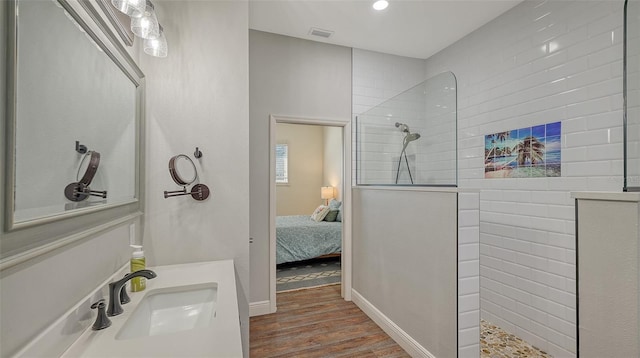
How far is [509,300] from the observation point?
99.3 inches

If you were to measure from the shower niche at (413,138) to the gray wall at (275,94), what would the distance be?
48 cm

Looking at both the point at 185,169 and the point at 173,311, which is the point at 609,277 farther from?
the point at 185,169

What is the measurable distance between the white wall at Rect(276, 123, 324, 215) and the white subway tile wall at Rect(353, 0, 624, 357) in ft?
13.5

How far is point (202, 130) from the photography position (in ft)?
6.20

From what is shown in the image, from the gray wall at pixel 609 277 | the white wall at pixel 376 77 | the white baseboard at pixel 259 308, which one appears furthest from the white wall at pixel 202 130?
the gray wall at pixel 609 277

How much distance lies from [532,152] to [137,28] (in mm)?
2897

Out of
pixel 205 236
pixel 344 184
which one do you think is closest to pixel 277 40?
pixel 344 184

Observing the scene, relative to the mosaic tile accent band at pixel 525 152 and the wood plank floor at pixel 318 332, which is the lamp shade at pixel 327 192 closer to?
the wood plank floor at pixel 318 332

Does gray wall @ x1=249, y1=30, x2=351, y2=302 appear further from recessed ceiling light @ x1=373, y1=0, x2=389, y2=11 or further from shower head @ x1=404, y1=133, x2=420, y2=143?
shower head @ x1=404, y1=133, x2=420, y2=143

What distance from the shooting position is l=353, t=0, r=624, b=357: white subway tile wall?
193 centimetres

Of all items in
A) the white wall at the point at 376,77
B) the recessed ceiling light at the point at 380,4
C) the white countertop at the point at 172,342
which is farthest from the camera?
the white wall at the point at 376,77

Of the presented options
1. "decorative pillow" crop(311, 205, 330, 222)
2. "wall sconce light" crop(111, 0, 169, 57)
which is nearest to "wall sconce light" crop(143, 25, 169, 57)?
"wall sconce light" crop(111, 0, 169, 57)

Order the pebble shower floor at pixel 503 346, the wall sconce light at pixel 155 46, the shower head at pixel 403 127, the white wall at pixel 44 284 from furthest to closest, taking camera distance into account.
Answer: the shower head at pixel 403 127, the pebble shower floor at pixel 503 346, the wall sconce light at pixel 155 46, the white wall at pixel 44 284

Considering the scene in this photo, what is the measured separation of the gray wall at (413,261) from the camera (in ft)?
6.00
